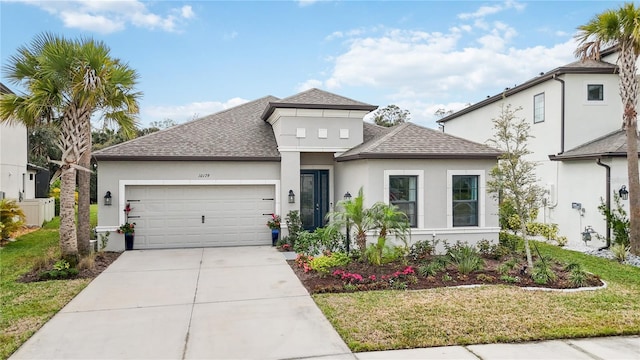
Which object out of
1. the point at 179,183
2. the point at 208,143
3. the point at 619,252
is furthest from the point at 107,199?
the point at 619,252

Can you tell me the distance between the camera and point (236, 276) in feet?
28.9

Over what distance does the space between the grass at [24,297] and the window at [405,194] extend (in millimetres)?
7719

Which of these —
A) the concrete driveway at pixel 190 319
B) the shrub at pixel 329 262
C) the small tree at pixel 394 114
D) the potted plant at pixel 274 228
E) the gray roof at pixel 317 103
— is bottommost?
the concrete driveway at pixel 190 319

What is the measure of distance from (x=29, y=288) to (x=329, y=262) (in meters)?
6.06

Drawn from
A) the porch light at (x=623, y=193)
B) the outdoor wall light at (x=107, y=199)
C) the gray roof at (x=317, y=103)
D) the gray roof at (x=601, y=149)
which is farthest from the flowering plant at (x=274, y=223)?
the porch light at (x=623, y=193)

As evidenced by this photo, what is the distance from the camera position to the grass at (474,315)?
5.32 metres

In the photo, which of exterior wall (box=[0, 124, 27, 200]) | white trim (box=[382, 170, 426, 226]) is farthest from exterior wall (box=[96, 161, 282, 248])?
exterior wall (box=[0, 124, 27, 200])

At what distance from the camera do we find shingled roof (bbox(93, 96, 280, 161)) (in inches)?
477

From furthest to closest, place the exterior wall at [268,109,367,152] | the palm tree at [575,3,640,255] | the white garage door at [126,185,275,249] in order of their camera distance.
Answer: the exterior wall at [268,109,367,152] → the white garage door at [126,185,275,249] → the palm tree at [575,3,640,255]

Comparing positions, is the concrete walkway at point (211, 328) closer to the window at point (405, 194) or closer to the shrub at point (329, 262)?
the shrub at point (329, 262)

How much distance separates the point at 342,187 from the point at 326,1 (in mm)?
6249

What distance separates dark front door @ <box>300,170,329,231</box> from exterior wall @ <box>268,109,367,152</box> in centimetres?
158

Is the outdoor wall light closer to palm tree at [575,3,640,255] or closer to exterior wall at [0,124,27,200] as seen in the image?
exterior wall at [0,124,27,200]

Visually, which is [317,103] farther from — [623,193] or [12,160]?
[12,160]
